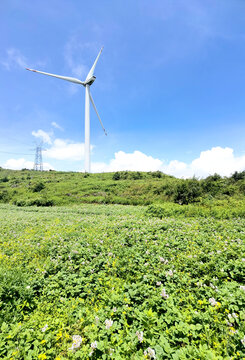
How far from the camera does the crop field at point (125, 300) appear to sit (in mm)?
2543

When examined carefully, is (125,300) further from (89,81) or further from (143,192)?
(89,81)

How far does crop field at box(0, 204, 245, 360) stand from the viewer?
2543 millimetres

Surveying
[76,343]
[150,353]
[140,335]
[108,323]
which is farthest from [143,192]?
[150,353]

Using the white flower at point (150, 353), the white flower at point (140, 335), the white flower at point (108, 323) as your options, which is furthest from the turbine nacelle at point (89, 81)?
the white flower at point (150, 353)

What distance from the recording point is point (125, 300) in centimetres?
344

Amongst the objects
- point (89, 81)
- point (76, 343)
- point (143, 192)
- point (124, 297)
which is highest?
point (89, 81)

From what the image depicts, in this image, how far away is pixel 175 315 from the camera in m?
3.07

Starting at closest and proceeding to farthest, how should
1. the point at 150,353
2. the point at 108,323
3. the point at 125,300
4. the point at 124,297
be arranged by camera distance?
the point at 150,353, the point at 108,323, the point at 125,300, the point at 124,297

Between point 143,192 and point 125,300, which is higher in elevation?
point 143,192

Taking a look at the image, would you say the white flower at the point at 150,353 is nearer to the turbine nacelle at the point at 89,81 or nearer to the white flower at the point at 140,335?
the white flower at the point at 140,335

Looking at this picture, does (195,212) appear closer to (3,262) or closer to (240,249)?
(240,249)

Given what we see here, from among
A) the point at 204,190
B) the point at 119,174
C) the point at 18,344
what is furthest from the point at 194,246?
the point at 119,174

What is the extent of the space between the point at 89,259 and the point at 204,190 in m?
16.8

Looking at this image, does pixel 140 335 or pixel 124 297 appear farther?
pixel 124 297
